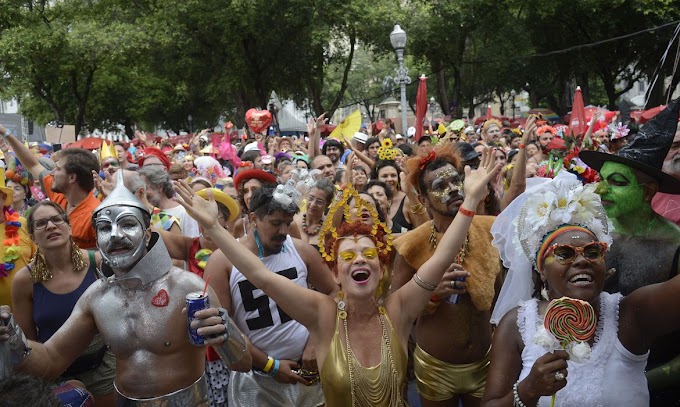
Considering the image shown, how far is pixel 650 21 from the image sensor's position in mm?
26391

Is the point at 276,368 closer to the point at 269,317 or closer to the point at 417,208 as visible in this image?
the point at 269,317

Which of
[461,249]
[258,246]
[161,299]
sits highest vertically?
[161,299]

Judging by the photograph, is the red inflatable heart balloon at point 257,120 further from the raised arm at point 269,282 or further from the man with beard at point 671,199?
the raised arm at point 269,282

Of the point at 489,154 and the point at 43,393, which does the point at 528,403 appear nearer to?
the point at 489,154

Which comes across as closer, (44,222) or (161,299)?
(161,299)

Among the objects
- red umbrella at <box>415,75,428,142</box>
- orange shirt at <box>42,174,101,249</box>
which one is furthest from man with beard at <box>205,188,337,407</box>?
red umbrella at <box>415,75,428,142</box>

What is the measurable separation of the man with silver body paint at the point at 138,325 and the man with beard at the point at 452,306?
1.23m

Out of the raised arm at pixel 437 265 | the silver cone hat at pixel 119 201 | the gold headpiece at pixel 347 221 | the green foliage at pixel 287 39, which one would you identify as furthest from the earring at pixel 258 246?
the green foliage at pixel 287 39

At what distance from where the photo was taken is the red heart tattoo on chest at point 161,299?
347 cm

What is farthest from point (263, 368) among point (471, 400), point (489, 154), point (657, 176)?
point (657, 176)

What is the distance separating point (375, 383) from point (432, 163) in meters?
1.65

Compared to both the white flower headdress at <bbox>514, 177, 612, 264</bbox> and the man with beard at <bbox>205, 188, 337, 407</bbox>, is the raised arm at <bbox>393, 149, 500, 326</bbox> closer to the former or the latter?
the white flower headdress at <bbox>514, 177, 612, 264</bbox>

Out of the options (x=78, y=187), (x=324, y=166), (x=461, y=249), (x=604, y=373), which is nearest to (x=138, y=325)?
(x=461, y=249)

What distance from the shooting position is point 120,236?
3.46 m
